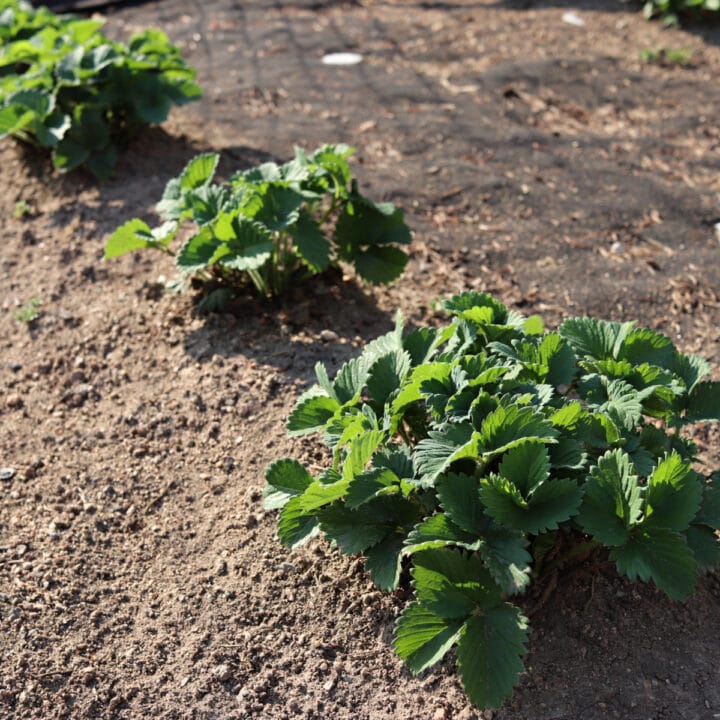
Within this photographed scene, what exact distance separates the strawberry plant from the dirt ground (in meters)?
0.16

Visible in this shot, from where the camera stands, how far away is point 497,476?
2137 millimetres

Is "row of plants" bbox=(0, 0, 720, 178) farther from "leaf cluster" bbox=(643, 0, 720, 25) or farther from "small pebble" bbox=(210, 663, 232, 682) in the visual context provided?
"leaf cluster" bbox=(643, 0, 720, 25)

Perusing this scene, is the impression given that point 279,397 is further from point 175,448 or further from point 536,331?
point 536,331

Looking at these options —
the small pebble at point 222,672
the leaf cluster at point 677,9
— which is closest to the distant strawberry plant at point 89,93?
the small pebble at point 222,672

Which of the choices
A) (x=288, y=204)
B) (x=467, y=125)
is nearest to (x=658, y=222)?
(x=467, y=125)

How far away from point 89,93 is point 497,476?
2906mm

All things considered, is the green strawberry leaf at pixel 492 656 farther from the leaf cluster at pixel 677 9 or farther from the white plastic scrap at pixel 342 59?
the leaf cluster at pixel 677 9

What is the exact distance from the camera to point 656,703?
2240 mm

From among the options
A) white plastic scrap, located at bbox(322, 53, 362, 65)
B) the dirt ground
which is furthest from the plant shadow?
white plastic scrap, located at bbox(322, 53, 362, 65)

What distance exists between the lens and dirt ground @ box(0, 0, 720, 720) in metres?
2.38

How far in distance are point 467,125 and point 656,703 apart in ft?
10.5

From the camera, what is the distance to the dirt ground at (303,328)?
2.38 meters

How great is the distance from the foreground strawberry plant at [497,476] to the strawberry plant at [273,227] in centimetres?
75

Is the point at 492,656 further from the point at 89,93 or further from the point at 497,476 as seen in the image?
the point at 89,93
